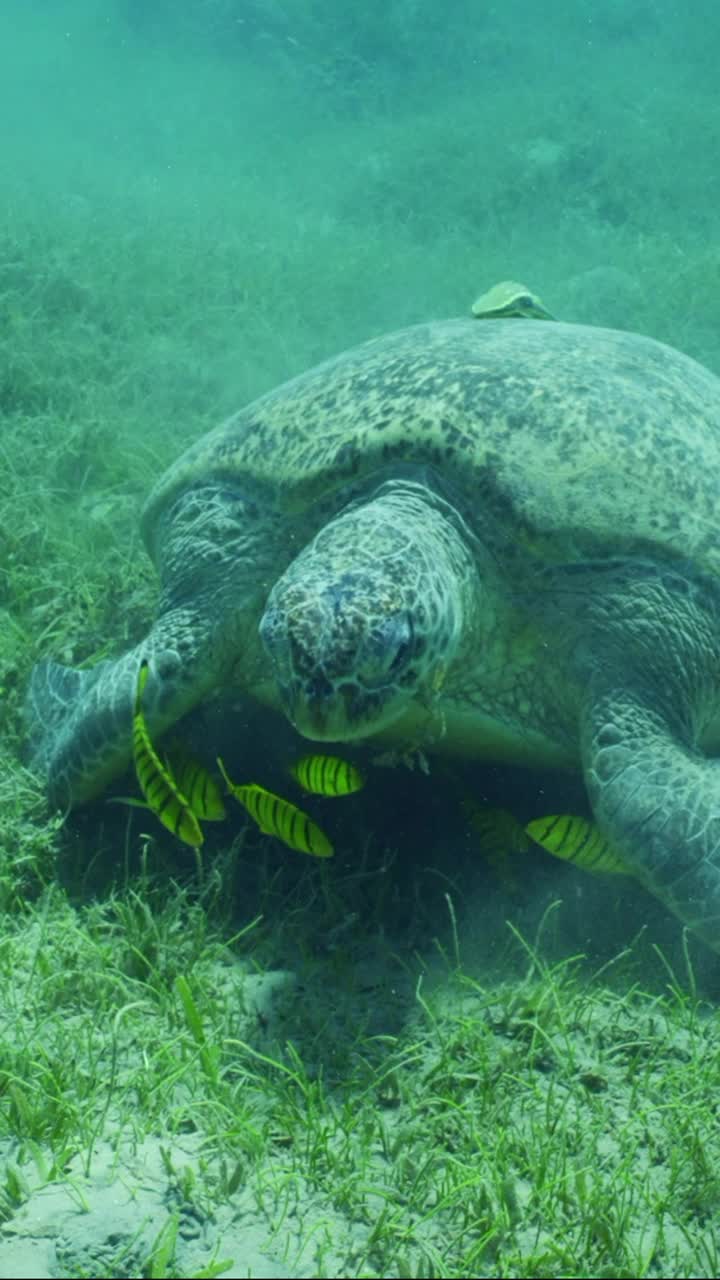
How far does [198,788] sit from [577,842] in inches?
45.5

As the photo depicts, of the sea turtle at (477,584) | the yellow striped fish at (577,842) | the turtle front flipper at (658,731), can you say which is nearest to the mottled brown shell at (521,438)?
the sea turtle at (477,584)

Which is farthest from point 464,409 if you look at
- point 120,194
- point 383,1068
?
point 120,194

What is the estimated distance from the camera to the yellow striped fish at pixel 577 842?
2738 mm

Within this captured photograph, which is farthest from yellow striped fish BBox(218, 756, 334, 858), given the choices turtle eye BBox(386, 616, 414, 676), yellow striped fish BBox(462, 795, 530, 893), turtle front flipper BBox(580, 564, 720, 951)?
turtle front flipper BBox(580, 564, 720, 951)

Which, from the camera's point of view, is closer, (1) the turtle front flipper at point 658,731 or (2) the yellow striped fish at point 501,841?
(1) the turtle front flipper at point 658,731

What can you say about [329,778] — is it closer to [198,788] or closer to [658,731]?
[198,788]

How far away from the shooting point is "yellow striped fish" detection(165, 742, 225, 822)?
2941 mm

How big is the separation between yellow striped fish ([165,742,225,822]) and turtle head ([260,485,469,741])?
552 millimetres

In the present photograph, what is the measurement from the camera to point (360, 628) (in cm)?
244

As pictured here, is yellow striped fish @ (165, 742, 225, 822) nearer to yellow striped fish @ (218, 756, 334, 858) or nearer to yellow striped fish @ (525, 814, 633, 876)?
yellow striped fish @ (218, 756, 334, 858)

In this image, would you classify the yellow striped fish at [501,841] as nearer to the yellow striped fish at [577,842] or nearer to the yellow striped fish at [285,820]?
the yellow striped fish at [577,842]

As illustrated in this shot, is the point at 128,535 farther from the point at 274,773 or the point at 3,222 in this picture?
the point at 3,222

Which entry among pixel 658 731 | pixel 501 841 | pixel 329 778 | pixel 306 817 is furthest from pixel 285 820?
pixel 658 731

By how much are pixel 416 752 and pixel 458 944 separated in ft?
2.22
